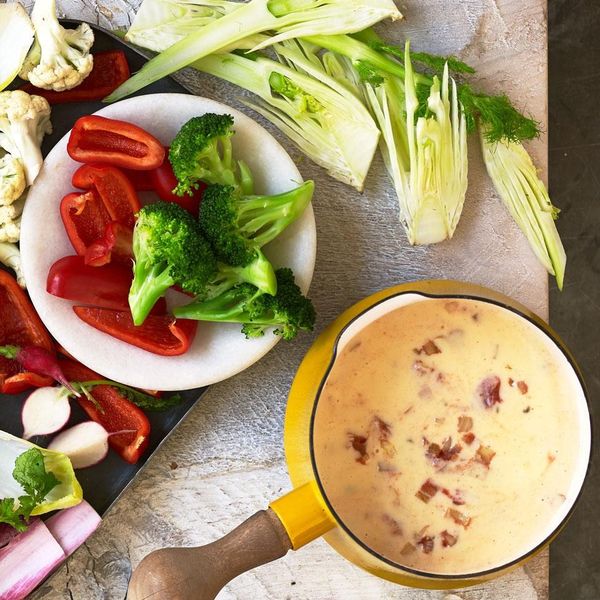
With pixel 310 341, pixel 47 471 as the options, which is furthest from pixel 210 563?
pixel 310 341

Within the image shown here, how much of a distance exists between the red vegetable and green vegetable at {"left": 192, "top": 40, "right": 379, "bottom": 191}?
0.46 metres

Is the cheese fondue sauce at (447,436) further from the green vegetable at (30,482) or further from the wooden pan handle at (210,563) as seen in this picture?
the green vegetable at (30,482)

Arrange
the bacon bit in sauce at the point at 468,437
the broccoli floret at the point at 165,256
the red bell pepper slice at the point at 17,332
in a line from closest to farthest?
the broccoli floret at the point at 165,256, the bacon bit in sauce at the point at 468,437, the red bell pepper slice at the point at 17,332

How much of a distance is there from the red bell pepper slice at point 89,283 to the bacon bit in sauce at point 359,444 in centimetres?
56

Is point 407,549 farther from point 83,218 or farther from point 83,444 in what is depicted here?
point 83,218

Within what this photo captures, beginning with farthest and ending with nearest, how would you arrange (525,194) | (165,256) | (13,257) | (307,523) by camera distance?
(525,194), (13,257), (165,256), (307,523)

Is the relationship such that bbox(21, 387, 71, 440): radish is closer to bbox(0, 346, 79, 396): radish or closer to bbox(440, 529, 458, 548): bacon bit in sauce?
bbox(0, 346, 79, 396): radish

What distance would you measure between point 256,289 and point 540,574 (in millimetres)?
1055

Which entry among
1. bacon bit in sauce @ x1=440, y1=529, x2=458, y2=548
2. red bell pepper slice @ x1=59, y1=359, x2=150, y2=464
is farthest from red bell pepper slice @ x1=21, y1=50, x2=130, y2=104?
bacon bit in sauce @ x1=440, y1=529, x2=458, y2=548

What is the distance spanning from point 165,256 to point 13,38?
2.07ft

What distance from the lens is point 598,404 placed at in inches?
105

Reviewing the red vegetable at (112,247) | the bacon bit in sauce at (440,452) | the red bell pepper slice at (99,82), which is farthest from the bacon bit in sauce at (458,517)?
the red bell pepper slice at (99,82)

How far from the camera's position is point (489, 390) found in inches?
69.2

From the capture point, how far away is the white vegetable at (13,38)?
1.83 m
